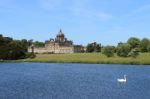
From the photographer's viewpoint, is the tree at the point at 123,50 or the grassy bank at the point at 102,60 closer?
the grassy bank at the point at 102,60

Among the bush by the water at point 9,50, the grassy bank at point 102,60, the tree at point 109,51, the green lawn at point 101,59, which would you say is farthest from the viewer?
the bush by the water at point 9,50

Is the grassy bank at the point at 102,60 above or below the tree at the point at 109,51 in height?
below

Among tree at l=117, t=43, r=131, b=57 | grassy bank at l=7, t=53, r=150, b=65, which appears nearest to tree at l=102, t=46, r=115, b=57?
grassy bank at l=7, t=53, r=150, b=65

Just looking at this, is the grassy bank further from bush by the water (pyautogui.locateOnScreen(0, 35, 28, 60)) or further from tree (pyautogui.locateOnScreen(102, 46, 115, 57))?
bush by the water (pyautogui.locateOnScreen(0, 35, 28, 60))

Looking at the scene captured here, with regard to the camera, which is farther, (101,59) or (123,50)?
(123,50)

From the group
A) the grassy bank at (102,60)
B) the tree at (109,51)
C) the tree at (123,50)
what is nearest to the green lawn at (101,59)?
the grassy bank at (102,60)

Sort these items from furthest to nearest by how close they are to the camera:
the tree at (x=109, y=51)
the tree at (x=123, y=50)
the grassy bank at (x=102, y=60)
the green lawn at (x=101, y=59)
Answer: the tree at (x=109, y=51) → the tree at (x=123, y=50) → the green lawn at (x=101, y=59) → the grassy bank at (x=102, y=60)

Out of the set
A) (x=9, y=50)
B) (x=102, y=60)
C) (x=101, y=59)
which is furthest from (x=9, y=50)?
(x=102, y=60)

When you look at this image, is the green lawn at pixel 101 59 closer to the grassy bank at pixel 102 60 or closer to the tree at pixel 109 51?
the grassy bank at pixel 102 60

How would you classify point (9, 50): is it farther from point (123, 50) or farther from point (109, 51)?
point (123, 50)

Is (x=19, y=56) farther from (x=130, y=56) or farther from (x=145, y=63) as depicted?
(x=145, y=63)

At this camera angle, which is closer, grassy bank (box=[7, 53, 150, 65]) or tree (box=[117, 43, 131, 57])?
grassy bank (box=[7, 53, 150, 65])

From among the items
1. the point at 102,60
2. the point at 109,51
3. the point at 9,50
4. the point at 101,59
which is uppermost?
the point at 9,50

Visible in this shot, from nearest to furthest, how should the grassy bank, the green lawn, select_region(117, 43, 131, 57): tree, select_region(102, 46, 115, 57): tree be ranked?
the grassy bank < the green lawn < select_region(117, 43, 131, 57): tree < select_region(102, 46, 115, 57): tree
